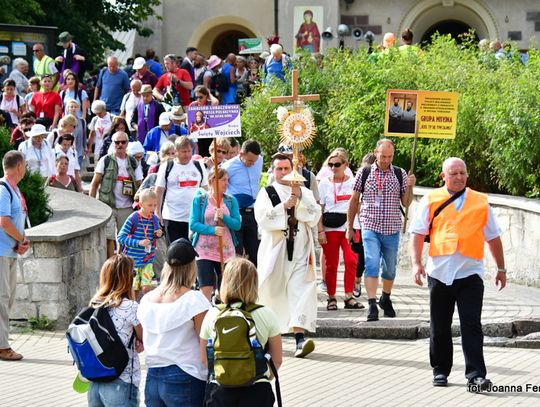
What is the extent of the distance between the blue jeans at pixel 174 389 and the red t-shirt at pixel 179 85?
17.3 m

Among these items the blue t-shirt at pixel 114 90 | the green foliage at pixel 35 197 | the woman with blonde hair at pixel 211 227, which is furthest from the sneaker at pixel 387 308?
the blue t-shirt at pixel 114 90

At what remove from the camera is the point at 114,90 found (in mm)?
24625

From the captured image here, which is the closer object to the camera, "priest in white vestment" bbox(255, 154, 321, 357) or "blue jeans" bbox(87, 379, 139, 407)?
"blue jeans" bbox(87, 379, 139, 407)

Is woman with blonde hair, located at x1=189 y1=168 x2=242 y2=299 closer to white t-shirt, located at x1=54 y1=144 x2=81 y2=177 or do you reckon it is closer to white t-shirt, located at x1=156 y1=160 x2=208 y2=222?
white t-shirt, located at x1=156 y1=160 x2=208 y2=222

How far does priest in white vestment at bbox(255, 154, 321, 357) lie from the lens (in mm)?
12164

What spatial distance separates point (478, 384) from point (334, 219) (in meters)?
4.60

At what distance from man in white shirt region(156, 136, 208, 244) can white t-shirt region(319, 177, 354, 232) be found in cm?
132

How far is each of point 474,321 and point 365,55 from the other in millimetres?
11259

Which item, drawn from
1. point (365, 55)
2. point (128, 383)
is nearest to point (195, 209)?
point (128, 383)

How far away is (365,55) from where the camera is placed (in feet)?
69.8

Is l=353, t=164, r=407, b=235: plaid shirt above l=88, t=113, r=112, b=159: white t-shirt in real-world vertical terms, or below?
below

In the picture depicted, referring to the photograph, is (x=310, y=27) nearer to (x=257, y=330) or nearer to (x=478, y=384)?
(x=478, y=384)

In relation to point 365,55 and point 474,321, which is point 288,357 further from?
point 365,55

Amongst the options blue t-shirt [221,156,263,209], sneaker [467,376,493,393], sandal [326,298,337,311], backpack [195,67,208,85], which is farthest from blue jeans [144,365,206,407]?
backpack [195,67,208,85]
